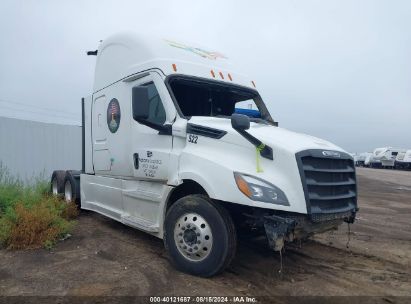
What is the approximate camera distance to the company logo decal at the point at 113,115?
286 inches

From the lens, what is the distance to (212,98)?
6.70m

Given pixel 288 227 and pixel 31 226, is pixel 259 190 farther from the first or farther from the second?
pixel 31 226

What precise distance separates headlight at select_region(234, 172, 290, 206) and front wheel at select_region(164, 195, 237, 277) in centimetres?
49

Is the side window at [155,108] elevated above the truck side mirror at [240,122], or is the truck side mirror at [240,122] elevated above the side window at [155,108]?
the side window at [155,108]

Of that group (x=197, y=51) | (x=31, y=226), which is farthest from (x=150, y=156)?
(x=31, y=226)

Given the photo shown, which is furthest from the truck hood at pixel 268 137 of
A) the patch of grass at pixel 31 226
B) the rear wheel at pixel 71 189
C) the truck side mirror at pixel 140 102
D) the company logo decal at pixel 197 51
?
the rear wheel at pixel 71 189

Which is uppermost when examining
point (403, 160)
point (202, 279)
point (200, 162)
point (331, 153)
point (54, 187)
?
point (331, 153)

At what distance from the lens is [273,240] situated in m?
4.82

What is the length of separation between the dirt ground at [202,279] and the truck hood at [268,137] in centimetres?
170

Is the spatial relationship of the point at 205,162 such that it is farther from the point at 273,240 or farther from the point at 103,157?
the point at 103,157

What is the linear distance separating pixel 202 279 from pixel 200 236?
0.52 m

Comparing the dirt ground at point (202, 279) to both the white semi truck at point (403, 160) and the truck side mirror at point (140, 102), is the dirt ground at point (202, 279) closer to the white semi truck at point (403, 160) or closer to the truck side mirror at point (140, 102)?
the truck side mirror at point (140, 102)

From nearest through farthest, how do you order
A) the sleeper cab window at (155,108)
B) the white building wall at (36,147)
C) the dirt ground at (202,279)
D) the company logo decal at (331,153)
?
the dirt ground at (202,279) < the company logo decal at (331,153) < the sleeper cab window at (155,108) < the white building wall at (36,147)

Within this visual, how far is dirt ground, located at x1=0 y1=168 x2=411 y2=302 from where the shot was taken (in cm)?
485
